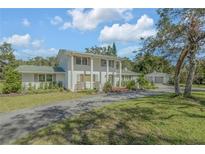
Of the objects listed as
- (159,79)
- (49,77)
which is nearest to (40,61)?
(159,79)

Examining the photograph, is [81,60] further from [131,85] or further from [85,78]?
[131,85]

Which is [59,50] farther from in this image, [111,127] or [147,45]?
[111,127]

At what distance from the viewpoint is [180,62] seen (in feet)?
58.3

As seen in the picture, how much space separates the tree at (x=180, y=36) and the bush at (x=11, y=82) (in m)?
13.6

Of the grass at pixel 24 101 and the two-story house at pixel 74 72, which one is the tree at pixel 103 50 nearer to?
the two-story house at pixel 74 72

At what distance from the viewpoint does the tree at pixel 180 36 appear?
15.4 m

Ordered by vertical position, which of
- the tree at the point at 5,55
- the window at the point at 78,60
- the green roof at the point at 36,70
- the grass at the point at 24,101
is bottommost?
the grass at the point at 24,101

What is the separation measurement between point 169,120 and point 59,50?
905 inches

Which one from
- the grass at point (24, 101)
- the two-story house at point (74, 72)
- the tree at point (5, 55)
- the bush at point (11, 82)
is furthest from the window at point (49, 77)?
the tree at point (5, 55)

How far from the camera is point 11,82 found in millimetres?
22281

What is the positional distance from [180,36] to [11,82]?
1666 cm
